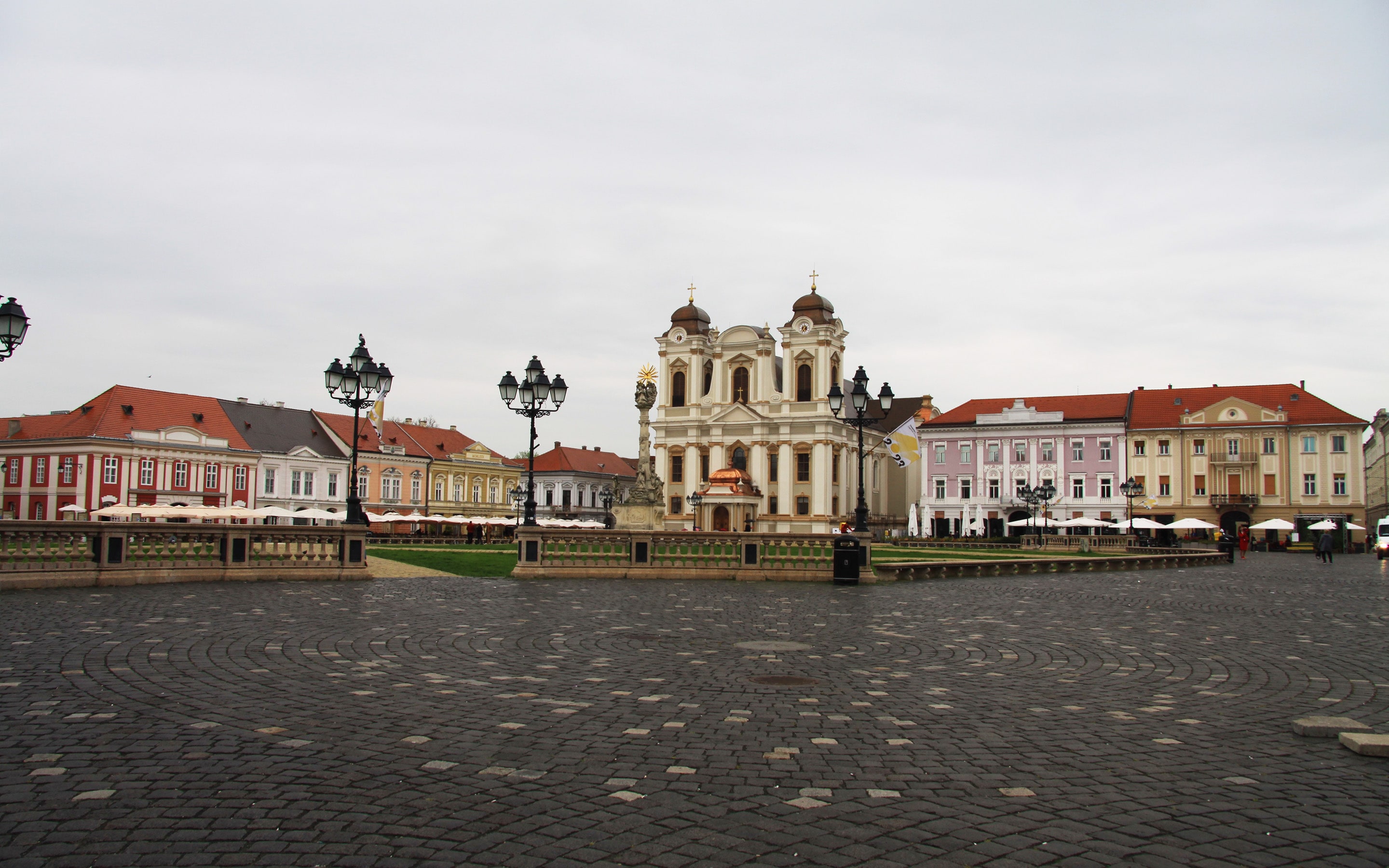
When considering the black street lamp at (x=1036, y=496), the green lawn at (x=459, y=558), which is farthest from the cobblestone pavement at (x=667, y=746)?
the black street lamp at (x=1036, y=496)

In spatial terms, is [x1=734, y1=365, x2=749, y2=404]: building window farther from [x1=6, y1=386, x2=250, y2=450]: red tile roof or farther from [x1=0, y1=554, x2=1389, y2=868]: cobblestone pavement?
[x1=0, y1=554, x2=1389, y2=868]: cobblestone pavement

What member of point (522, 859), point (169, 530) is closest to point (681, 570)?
point (169, 530)

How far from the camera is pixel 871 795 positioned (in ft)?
18.4

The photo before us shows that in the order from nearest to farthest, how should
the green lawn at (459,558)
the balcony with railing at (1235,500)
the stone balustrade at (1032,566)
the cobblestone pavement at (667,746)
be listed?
the cobblestone pavement at (667,746) → the stone balustrade at (1032,566) → the green lawn at (459,558) → the balcony with railing at (1235,500)

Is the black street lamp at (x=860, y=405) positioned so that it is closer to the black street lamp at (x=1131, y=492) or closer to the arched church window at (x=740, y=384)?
the black street lamp at (x=1131, y=492)

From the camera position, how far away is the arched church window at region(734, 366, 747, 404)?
287ft

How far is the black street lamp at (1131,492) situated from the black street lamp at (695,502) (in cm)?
3043

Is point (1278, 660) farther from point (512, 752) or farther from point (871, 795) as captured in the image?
point (512, 752)

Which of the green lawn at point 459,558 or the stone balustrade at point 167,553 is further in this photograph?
the green lawn at point 459,558

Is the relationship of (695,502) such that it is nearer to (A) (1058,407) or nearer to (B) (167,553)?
(A) (1058,407)

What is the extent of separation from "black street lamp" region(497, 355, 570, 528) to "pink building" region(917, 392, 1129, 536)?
181 feet

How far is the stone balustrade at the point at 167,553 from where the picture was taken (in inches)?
693

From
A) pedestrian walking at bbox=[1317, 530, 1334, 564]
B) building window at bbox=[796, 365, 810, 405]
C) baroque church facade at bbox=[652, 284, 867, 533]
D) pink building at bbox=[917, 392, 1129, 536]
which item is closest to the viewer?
pedestrian walking at bbox=[1317, 530, 1334, 564]

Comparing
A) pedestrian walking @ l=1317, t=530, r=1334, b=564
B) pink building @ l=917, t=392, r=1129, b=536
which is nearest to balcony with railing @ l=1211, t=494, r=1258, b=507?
pink building @ l=917, t=392, r=1129, b=536
